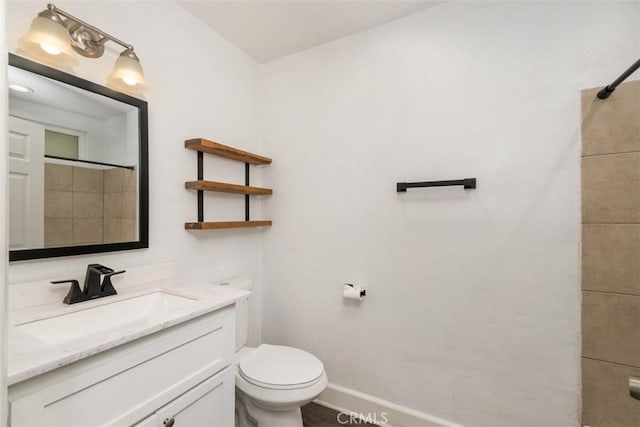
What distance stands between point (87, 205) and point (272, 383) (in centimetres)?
113

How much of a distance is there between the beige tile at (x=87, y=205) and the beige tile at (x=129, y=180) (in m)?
0.11

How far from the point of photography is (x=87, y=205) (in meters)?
1.22

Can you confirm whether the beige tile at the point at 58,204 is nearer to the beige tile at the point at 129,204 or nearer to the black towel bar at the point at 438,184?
the beige tile at the point at 129,204

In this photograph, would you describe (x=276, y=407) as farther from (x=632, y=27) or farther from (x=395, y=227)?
(x=632, y=27)

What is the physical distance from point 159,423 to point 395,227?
1372 mm

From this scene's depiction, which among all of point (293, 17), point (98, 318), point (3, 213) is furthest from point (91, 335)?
point (293, 17)

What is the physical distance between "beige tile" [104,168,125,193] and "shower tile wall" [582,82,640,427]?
6.93 feet

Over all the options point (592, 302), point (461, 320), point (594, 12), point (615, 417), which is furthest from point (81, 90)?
point (615, 417)

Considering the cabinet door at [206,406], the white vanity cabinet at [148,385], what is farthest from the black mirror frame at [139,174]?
the cabinet door at [206,406]

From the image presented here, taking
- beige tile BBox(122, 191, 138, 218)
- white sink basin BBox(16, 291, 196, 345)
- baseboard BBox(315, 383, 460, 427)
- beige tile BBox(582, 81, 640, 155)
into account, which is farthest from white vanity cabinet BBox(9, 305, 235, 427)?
beige tile BBox(582, 81, 640, 155)

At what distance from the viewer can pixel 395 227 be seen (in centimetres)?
171

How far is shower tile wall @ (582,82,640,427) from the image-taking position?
1215 millimetres

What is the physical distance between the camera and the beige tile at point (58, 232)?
1.09m

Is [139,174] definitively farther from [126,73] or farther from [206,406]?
[206,406]
